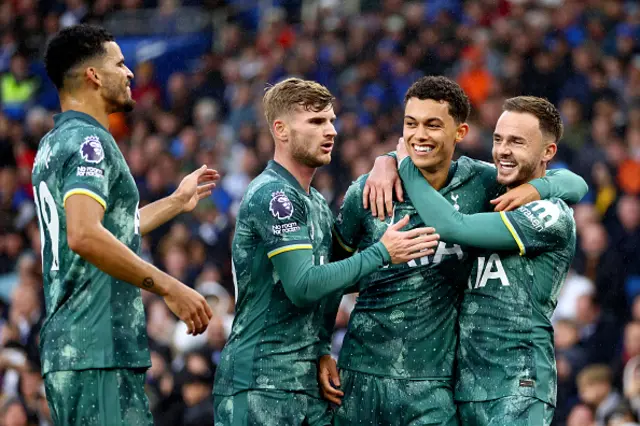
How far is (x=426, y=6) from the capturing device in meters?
16.8

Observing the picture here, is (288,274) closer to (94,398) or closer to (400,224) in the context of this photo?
(400,224)

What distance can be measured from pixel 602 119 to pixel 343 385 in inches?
290

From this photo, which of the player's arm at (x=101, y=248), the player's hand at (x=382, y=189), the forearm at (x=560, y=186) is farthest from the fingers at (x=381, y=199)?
the player's arm at (x=101, y=248)

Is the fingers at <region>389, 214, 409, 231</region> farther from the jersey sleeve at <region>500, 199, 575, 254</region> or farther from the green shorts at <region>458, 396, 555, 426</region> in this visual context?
the green shorts at <region>458, 396, 555, 426</region>

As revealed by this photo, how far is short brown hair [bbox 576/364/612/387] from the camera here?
891 centimetres

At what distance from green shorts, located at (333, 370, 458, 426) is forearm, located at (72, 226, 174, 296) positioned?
1.27 meters

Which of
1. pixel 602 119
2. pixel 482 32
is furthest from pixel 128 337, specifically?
pixel 482 32

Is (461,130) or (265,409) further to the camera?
(461,130)

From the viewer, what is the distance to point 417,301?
19.0 feet

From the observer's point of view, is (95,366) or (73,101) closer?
(95,366)

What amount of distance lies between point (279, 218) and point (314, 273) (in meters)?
0.32

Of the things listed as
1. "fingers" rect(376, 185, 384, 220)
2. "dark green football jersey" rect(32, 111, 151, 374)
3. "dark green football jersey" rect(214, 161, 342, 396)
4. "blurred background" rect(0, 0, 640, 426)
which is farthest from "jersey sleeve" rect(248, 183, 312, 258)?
"blurred background" rect(0, 0, 640, 426)

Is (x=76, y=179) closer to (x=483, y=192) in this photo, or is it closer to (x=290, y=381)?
(x=290, y=381)

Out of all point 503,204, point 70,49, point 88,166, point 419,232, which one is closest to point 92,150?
point 88,166
